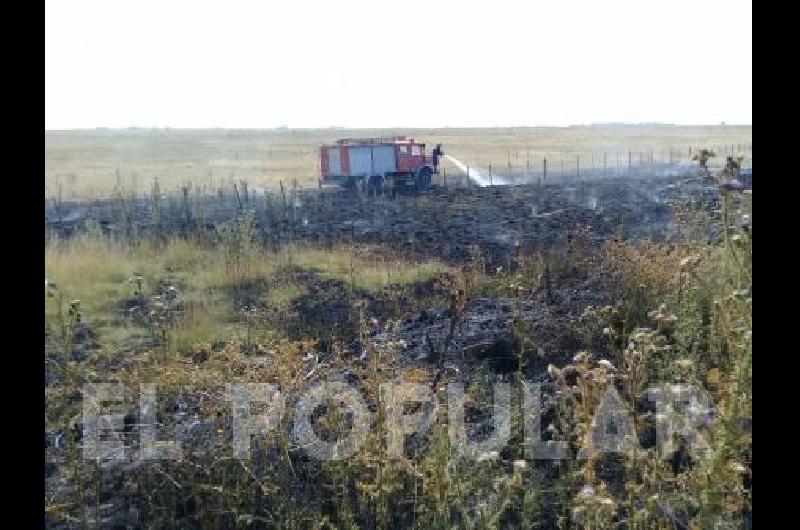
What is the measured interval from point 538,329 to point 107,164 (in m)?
38.6

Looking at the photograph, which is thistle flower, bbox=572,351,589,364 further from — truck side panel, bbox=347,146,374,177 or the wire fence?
truck side panel, bbox=347,146,374,177

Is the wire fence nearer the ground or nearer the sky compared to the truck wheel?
nearer the sky

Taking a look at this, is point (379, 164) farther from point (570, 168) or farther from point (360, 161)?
point (570, 168)

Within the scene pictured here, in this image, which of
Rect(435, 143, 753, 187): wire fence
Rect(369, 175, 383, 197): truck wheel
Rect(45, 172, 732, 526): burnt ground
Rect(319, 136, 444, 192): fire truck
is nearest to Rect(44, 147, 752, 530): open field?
Rect(45, 172, 732, 526): burnt ground

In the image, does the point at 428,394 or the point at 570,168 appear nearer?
the point at 428,394

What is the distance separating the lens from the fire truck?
2502cm

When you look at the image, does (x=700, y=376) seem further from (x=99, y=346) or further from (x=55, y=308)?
(x=55, y=308)


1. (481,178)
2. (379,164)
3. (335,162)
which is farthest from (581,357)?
(481,178)

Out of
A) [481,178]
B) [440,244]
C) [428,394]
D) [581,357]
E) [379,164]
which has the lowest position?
[428,394]

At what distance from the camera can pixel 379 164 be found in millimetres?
25094

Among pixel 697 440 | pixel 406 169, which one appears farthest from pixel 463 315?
pixel 406 169

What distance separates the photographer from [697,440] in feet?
9.33

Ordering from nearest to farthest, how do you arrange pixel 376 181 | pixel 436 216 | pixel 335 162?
pixel 436 216, pixel 376 181, pixel 335 162
